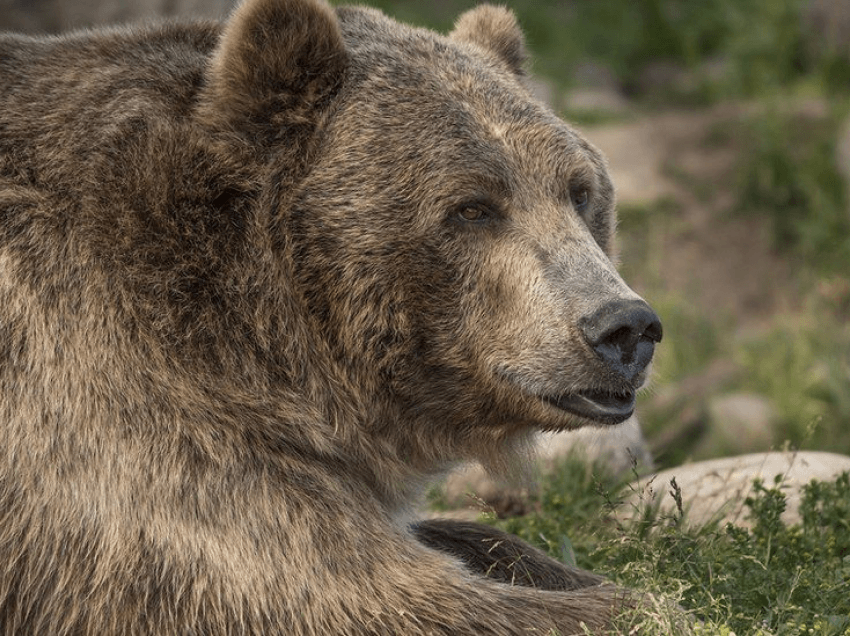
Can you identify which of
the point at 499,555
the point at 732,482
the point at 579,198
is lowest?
the point at 499,555

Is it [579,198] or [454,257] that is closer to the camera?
[454,257]

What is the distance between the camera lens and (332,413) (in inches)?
157

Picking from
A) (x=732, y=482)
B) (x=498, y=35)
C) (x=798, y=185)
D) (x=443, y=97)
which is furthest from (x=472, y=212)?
(x=798, y=185)

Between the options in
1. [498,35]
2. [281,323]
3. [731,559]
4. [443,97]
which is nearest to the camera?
[281,323]

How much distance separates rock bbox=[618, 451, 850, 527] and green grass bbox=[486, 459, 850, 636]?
10 cm

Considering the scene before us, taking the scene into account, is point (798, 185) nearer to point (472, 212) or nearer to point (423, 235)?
point (472, 212)

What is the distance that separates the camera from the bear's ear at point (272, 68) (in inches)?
157

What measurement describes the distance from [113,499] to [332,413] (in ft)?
2.56

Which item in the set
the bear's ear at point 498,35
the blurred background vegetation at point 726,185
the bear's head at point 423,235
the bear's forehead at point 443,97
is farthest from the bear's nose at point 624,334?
the blurred background vegetation at point 726,185

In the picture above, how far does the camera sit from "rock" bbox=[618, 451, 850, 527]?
519 centimetres

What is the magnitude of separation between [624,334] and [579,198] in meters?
0.79

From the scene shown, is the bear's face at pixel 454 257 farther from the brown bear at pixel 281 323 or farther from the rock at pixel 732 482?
the rock at pixel 732 482

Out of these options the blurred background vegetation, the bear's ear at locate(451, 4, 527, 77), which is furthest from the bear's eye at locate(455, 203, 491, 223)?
the blurred background vegetation

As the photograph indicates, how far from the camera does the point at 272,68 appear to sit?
4047 mm
